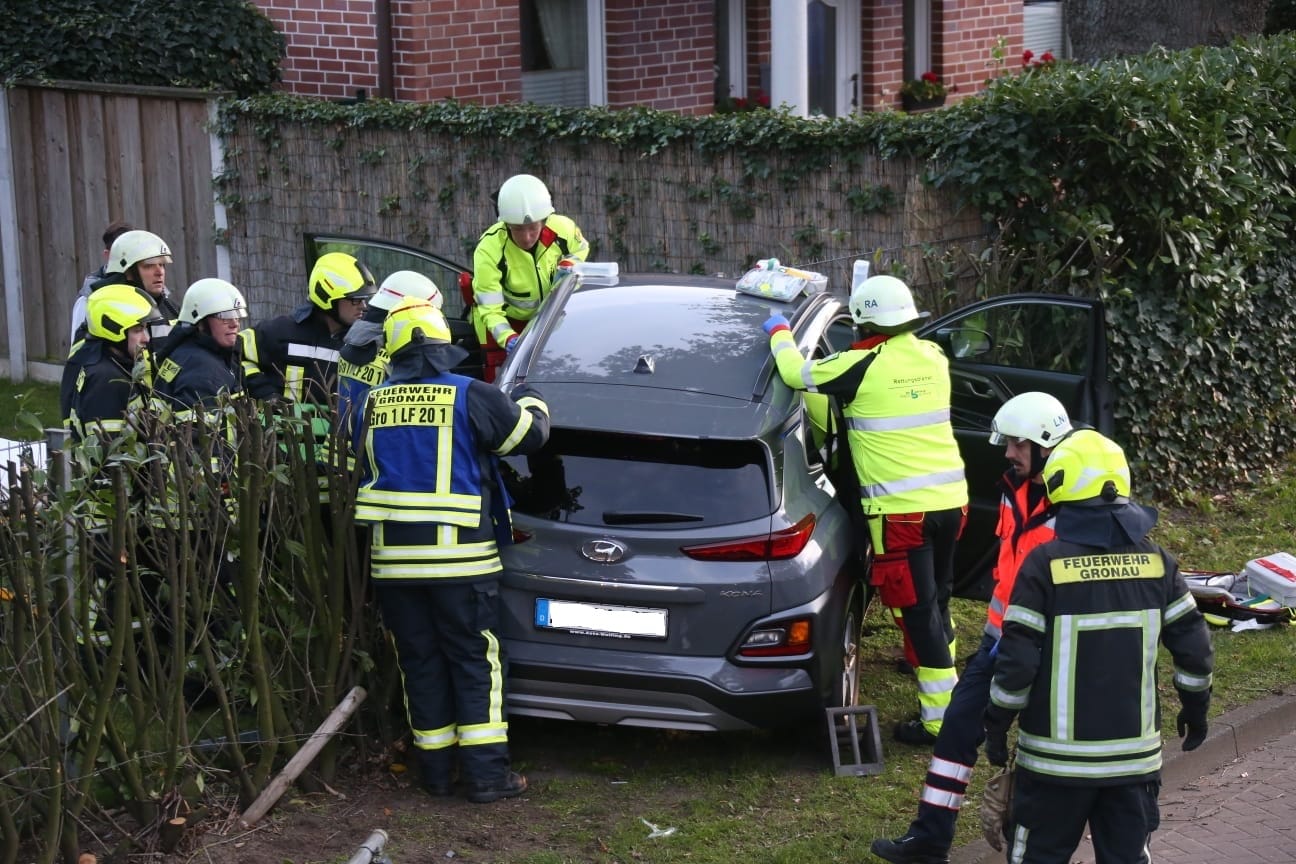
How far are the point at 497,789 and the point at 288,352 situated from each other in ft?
7.35

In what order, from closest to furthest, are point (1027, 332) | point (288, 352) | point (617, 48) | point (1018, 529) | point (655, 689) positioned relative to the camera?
point (1018, 529)
point (655, 689)
point (288, 352)
point (1027, 332)
point (617, 48)

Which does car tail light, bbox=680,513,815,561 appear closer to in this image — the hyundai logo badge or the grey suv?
the grey suv

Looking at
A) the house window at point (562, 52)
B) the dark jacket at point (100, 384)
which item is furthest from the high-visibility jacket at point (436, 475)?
the house window at point (562, 52)

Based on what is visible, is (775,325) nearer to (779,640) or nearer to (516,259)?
(779,640)

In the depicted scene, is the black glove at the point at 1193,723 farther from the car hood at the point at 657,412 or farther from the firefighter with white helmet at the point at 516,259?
the firefighter with white helmet at the point at 516,259

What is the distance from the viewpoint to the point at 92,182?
12461 mm

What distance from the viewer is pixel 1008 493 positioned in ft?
18.3

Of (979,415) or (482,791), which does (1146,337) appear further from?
(482,791)

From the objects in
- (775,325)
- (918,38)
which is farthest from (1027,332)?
(918,38)

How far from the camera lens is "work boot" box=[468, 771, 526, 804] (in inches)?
230

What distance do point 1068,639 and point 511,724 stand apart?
2.79 m

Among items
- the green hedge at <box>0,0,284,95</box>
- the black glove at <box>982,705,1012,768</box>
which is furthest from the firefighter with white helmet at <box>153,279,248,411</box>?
the green hedge at <box>0,0,284,95</box>

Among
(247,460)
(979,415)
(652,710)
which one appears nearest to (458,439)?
(247,460)

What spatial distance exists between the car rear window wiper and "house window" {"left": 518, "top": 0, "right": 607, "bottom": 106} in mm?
9480
